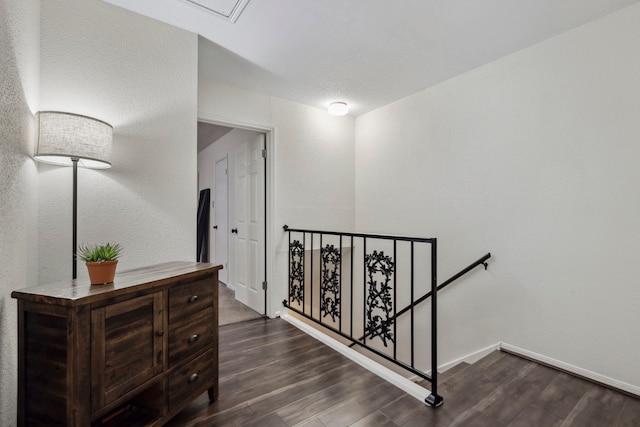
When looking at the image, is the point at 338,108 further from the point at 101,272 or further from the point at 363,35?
the point at 101,272

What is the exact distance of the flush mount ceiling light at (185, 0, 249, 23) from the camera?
182 cm

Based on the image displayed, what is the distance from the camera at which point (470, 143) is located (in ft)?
8.82

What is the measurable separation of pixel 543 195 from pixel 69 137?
3.06m

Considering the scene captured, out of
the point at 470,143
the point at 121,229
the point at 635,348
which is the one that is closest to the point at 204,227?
the point at 121,229

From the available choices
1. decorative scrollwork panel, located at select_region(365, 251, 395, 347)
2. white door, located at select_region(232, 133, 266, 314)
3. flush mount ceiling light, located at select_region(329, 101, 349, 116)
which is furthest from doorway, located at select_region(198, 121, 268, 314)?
decorative scrollwork panel, located at select_region(365, 251, 395, 347)

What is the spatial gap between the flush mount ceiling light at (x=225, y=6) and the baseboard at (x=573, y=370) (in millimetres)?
3206

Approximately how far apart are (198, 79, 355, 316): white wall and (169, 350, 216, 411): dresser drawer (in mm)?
1556

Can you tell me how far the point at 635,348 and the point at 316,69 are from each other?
306cm

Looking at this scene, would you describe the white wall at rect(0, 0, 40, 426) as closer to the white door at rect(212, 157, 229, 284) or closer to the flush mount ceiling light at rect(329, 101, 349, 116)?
the flush mount ceiling light at rect(329, 101, 349, 116)

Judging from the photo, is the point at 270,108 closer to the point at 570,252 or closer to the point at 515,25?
the point at 515,25

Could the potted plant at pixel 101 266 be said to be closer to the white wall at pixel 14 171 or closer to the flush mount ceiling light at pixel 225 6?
the white wall at pixel 14 171

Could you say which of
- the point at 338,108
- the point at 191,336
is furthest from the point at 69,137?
the point at 338,108

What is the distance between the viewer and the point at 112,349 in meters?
1.14

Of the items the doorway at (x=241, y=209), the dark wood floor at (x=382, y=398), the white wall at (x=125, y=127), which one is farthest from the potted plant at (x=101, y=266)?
the doorway at (x=241, y=209)
